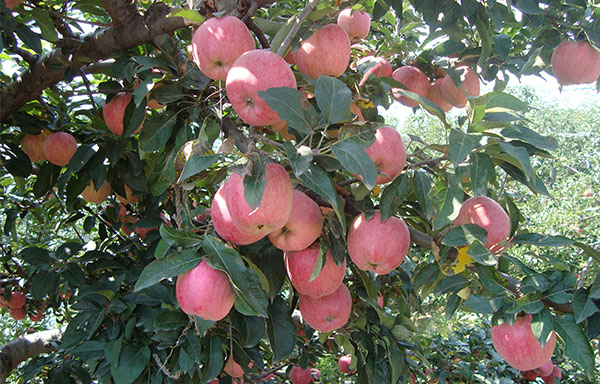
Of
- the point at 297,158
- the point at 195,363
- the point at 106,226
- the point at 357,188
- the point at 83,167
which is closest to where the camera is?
the point at 297,158

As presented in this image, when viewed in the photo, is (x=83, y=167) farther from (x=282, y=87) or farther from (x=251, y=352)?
(x=282, y=87)

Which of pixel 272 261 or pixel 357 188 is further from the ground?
pixel 357 188

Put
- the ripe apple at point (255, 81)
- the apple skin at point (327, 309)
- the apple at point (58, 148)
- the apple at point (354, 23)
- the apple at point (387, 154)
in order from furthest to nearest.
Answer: the apple at point (58, 148) < the apple at point (354, 23) < the apple skin at point (327, 309) < the apple at point (387, 154) < the ripe apple at point (255, 81)

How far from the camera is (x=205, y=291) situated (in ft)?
3.25

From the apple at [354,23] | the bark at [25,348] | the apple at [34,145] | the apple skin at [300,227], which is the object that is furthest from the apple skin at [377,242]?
the bark at [25,348]

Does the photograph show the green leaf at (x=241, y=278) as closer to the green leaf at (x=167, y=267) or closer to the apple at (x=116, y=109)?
the green leaf at (x=167, y=267)

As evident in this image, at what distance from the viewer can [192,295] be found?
1.00 meters

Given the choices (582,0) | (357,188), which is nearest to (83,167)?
(357,188)

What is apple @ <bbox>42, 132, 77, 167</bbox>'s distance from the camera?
189 cm

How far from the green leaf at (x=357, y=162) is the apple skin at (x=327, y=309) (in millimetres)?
543

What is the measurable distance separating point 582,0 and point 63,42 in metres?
1.79

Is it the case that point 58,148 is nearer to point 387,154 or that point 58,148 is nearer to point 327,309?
point 327,309

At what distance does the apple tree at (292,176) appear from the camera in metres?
0.98

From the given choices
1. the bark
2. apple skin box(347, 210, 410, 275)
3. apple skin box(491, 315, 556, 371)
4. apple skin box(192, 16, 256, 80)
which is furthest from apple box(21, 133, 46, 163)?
apple skin box(491, 315, 556, 371)
